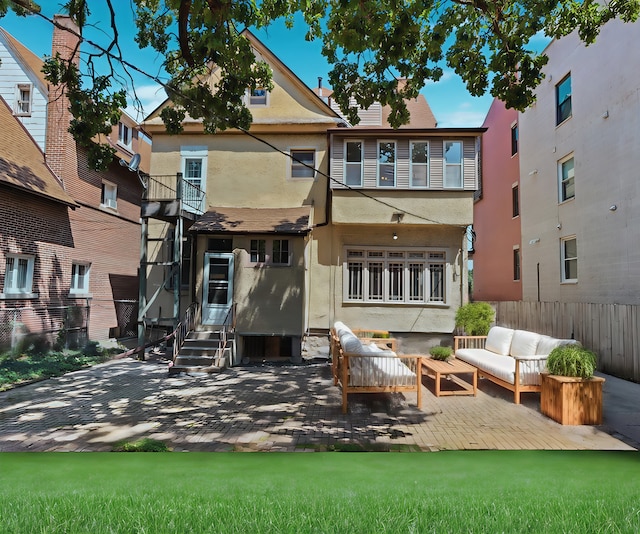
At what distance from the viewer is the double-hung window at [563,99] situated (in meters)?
16.1

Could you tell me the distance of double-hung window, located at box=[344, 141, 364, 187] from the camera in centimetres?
1441

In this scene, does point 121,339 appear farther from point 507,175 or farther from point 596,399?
point 507,175

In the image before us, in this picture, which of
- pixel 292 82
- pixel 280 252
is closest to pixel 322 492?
pixel 280 252

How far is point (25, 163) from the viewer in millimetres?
13961

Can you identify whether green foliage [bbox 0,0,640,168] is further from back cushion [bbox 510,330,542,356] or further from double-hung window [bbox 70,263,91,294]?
double-hung window [bbox 70,263,91,294]

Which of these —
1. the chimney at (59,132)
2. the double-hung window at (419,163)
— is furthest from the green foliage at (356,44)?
the chimney at (59,132)

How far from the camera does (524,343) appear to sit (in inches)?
367

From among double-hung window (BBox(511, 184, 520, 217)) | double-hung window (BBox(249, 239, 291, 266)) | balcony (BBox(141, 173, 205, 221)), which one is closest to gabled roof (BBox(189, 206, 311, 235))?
balcony (BBox(141, 173, 205, 221))

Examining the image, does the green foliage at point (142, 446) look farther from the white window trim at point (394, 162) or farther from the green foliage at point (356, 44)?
the white window trim at point (394, 162)

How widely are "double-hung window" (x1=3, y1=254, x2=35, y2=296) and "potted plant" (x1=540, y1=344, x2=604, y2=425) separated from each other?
14.5 m

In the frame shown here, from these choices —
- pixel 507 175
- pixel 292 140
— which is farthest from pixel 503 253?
pixel 292 140

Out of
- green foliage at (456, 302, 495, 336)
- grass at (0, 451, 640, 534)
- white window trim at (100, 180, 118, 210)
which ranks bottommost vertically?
grass at (0, 451, 640, 534)

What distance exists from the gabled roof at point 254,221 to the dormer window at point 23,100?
845cm

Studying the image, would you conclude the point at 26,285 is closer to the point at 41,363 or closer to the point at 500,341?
the point at 41,363
